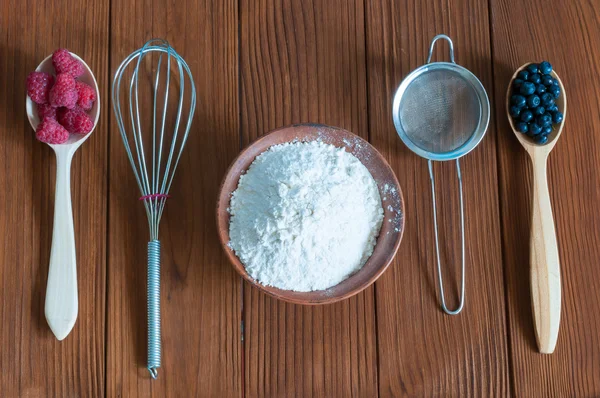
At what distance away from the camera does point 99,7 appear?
2.34 feet

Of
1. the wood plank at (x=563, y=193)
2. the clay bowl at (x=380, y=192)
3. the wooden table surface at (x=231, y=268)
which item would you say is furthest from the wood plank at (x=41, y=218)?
the wood plank at (x=563, y=193)

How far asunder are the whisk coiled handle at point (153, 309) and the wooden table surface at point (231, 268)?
0.02 metres

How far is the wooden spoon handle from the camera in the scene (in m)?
0.66

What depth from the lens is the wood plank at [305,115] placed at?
0.66m

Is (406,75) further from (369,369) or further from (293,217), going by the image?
(369,369)

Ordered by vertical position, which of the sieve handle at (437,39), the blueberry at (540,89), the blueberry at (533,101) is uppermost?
the sieve handle at (437,39)

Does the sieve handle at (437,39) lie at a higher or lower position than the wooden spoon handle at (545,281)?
higher

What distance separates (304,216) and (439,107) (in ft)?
0.78

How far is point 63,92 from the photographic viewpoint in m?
0.63

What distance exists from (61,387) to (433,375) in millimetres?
437

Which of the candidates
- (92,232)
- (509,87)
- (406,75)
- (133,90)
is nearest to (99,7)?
(133,90)

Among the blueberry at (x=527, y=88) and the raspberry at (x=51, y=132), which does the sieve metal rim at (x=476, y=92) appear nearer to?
the blueberry at (x=527, y=88)

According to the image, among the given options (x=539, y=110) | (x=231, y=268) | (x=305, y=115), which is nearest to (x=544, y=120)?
(x=539, y=110)

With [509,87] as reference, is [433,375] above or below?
below
